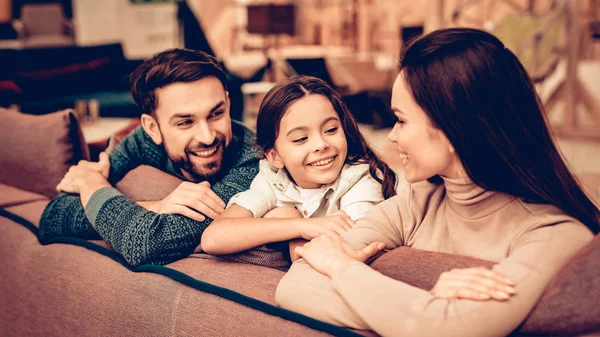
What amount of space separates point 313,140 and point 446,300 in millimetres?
628

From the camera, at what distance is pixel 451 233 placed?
4.23ft

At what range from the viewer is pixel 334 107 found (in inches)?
64.8

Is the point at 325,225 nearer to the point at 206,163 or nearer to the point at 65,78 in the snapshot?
the point at 206,163

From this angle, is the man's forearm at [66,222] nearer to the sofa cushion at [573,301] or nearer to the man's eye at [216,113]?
the man's eye at [216,113]

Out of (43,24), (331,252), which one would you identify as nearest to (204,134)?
(331,252)

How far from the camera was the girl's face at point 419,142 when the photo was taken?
1.17m

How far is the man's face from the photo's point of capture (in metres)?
1.83

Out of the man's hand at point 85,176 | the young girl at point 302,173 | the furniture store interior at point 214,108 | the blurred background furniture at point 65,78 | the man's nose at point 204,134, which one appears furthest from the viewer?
the blurred background furniture at point 65,78

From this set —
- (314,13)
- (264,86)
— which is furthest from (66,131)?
(314,13)

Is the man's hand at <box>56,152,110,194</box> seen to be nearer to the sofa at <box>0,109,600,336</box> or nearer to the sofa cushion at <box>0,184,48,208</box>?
the sofa at <box>0,109,600,336</box>

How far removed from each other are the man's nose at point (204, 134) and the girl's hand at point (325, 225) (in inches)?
19.3

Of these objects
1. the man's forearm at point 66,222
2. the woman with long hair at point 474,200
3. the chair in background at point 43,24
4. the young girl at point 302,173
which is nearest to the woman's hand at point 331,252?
the woman with long hair at point 474,200

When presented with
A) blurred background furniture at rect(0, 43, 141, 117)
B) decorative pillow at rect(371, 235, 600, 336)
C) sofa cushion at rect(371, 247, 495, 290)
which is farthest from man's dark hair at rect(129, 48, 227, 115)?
blurred background furniture at rect(0, 43, 141, 117)

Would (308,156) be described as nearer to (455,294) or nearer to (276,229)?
(276,229)
